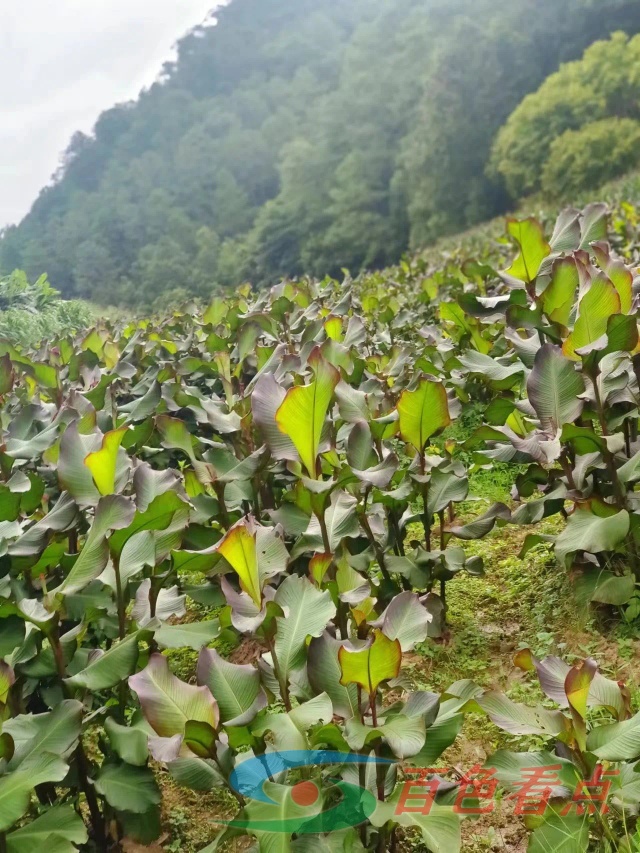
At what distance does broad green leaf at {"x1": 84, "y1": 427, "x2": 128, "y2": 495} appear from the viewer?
56.6 inches

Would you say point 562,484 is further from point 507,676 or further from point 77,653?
point 77,653

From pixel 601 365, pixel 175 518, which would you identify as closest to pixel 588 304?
pixel 601 365

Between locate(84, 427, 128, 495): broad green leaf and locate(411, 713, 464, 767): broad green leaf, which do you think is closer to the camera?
locate(411, 713, 464, 767): broad green leaf

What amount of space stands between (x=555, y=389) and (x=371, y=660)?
0.97m

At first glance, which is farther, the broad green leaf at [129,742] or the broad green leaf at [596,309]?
the broad green leaf at [596,309]

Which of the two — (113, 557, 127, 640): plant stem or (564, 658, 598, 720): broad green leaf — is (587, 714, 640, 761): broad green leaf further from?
(113, 557, 127, 640): plant stem

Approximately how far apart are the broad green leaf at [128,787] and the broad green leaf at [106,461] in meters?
0.58

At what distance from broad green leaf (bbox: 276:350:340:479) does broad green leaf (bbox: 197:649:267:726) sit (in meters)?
0.49

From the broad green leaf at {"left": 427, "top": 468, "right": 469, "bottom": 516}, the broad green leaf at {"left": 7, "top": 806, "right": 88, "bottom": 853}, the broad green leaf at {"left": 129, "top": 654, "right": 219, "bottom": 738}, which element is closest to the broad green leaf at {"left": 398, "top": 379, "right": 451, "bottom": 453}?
the broad green leaf at {"left": 427, "top": 468, "right": 469, "bottom": 516}

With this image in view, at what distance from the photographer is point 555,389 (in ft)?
5.90

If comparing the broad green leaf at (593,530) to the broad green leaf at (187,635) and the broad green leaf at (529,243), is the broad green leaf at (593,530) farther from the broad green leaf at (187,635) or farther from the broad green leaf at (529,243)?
the broad green leaf at (187,635)

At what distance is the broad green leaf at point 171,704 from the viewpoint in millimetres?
1162

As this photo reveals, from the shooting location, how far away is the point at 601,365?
1.88m

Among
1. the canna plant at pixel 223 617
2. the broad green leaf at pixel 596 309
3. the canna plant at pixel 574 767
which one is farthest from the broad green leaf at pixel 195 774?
the broad green leaf at pixel 596 309
